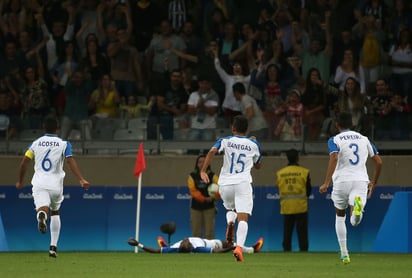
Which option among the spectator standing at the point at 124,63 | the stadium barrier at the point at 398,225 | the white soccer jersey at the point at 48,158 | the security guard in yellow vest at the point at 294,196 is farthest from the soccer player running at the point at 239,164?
the spectator standing at the point at 124,63

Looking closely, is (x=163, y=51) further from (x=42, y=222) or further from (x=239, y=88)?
(x=42, y=222)

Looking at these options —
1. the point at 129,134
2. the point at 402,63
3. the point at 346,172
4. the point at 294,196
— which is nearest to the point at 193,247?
the point at 294,196

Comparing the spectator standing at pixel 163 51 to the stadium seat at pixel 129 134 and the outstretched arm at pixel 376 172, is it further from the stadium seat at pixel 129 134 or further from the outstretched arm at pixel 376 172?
the outstretched arm at pixel 376 172

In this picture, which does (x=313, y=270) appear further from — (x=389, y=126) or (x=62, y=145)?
(x=389, y=126)

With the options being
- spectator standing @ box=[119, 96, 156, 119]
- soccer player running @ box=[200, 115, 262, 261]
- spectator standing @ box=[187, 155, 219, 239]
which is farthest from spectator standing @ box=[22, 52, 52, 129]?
soccer player running @ box=[200, 115, 262, 261]

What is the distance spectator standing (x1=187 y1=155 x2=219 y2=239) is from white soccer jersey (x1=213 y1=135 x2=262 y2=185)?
5.98 metres

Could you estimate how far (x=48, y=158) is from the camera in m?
19.1

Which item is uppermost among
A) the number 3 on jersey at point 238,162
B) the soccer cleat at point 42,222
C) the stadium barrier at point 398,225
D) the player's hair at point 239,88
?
the player's hair at point 239,88

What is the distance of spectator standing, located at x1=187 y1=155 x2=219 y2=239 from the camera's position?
24.5m

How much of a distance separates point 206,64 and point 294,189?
4198 millimetres

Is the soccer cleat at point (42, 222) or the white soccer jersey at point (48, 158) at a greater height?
the white soccer jersey at point (48, 158)

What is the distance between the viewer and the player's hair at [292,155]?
955 inches

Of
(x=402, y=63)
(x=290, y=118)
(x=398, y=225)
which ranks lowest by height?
(x=398, y=225)

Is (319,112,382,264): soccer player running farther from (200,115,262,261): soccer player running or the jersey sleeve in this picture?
the jersey sleeve
